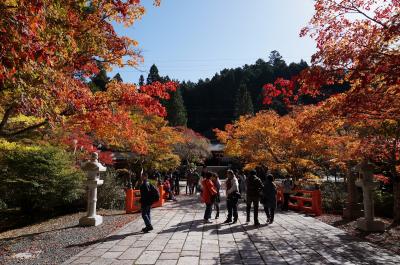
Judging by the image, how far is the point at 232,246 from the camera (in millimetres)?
7312

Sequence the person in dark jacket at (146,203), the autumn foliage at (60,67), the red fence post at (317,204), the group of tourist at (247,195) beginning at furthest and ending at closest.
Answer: the red fence post at (317,204), the group of tourist at (247,195), the person in dark jacket at (146,203), the autumn foliage at (60,67)

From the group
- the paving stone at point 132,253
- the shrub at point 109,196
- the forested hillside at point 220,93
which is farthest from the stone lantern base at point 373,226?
the forested hillside at point 220,93

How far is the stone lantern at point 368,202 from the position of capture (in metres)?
9.30

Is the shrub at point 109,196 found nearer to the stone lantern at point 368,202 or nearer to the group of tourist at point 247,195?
the group of tourist at point 247,195

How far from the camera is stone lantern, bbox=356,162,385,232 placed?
9.30m

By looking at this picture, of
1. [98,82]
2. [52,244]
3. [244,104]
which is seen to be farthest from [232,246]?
[244,104]

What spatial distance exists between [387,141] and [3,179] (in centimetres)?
1408

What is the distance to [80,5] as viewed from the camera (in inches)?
313

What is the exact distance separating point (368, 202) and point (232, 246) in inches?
181

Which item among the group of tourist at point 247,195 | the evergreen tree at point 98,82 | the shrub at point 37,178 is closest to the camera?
the group of tourist at point 247,195

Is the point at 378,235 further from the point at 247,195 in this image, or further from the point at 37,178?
the point at 37,178

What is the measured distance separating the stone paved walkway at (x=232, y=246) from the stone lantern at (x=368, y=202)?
0.76m

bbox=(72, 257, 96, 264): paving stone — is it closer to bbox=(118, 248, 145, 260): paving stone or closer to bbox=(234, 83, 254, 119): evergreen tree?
bbox=(118, 248, 145, 260): paving stone

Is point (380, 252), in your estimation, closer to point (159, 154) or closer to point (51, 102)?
point (51, 102)
